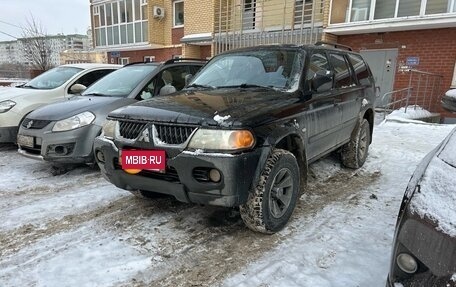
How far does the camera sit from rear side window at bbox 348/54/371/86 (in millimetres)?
5023

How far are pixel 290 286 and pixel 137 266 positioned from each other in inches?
45.1

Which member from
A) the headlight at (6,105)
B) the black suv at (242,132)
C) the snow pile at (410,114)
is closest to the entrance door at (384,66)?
the snow pile at (410,114)

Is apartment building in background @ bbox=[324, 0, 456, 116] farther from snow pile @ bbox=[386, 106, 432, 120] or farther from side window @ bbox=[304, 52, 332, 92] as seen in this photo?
side window @ bbox=[304, 52, 332, 92]

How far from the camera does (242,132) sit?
2.62 meters

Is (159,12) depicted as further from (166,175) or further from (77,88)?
(166,175)

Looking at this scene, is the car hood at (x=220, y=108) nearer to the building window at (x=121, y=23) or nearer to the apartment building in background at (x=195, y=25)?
the apartment building in background at (x=195, y=25)

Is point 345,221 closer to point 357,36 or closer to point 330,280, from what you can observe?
point 330,280

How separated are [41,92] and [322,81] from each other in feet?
16.5

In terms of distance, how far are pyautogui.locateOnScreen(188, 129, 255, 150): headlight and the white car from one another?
4.25m

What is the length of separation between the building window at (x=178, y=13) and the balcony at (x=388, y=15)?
995 cm

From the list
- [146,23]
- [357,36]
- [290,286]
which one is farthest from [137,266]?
[146,23]

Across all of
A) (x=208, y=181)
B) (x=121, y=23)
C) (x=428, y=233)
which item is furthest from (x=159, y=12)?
(x=428, y=233)

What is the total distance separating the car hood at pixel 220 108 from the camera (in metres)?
2.68

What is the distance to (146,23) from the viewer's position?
19.1 m
